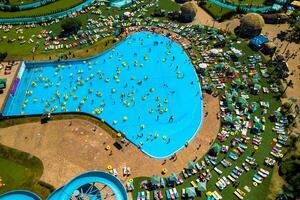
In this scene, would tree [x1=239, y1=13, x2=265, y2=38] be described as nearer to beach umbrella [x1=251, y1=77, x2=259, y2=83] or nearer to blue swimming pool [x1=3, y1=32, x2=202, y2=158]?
beach umbrella [x1=251, y1=77, x2=259, y2=83]

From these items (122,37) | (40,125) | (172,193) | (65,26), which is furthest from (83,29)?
(172,193)

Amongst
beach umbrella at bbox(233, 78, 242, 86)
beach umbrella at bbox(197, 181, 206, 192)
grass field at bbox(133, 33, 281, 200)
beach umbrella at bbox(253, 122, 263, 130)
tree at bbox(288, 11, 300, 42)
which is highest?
tree at bbox(288, 11, 300, 42)

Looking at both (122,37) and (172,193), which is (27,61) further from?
(172,193)

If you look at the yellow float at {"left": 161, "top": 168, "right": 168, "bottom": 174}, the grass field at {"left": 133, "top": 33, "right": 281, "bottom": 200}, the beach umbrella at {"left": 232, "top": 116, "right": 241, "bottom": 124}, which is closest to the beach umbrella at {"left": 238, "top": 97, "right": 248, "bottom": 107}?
the grass field at {"left": 133, "top": 33, "right": 281, "bottom": 200}

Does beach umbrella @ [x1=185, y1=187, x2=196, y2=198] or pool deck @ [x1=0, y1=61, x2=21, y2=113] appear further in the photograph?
pool deck @ [x1=0, y1=61, x2=21, y2=113]

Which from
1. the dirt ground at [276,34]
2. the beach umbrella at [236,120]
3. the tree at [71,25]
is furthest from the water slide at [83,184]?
the tree at [71,25]

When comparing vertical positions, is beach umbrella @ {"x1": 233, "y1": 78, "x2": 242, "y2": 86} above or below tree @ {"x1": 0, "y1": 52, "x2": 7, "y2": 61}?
above

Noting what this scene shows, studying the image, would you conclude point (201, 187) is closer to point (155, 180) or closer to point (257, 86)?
point (155, 180)

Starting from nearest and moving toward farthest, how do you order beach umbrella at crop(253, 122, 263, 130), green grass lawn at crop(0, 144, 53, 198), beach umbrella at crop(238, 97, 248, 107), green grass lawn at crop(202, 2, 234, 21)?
1. green grass lawn at crop(0, 144, 53, 198)
2. beach umbrella at crop(253, 122, 263, 130)
3. beach umbrella at crop(238, 97, 248, 107)
4. green grass lawn at crop(202, 2, 234, 21)

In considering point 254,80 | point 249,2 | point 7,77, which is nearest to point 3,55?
point 7,77
